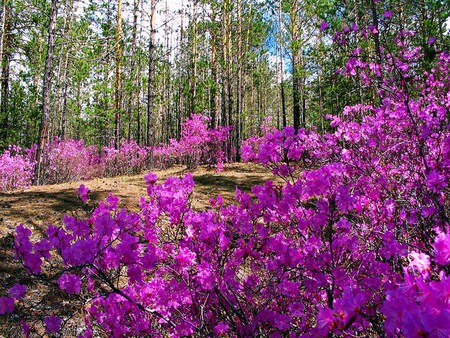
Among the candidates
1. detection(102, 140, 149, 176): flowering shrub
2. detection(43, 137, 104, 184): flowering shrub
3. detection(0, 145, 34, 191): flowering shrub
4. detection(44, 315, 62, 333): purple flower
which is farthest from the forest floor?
detection(102, 140, 149, 176): flowering shrub

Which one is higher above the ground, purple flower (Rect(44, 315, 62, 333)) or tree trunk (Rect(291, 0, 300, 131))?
tree trunk (Rect(291, 0, 300, 131))

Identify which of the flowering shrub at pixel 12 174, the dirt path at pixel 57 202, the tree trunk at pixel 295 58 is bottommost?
the dirt path at pixel 57 202

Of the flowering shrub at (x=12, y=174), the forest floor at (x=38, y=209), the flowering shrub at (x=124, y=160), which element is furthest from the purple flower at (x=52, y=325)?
the flowering shrub at (x=124, y=160)

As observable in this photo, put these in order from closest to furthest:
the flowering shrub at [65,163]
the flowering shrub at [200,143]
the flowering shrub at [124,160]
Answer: the flowering shrub at [65,163] → the flowering shrub at [200,143] → the flowering shrub at [124,160]

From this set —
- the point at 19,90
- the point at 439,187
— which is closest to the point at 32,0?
the point at 19,90

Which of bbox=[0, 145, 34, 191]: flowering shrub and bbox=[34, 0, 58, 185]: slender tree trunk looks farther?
bbox=[0, 145, 34, 191]: flowering shrub

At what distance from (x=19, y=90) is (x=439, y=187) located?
2066 cm

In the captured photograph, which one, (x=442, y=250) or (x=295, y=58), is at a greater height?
(x=295, y=58)

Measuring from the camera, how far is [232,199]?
670 cm

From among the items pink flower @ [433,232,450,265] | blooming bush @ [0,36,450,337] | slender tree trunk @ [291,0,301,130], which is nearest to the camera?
pink flower @ [433,232,450,265]

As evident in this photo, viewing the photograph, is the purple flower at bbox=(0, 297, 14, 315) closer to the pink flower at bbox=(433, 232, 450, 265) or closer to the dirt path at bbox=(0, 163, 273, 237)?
the pink flower at bbox=(433, 232, 450, 265)

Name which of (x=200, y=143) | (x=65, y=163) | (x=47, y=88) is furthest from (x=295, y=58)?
(x=65, y=163)

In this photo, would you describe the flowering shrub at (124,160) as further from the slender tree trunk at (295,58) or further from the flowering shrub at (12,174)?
the slender tree trunk at (295,58)

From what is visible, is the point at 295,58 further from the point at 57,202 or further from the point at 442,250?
the point at 442,250
